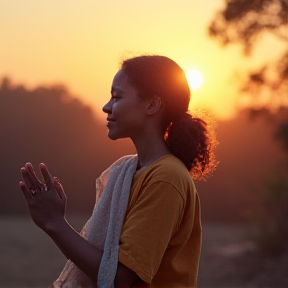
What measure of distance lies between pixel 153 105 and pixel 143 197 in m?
0.28

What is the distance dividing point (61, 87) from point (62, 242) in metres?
17.3

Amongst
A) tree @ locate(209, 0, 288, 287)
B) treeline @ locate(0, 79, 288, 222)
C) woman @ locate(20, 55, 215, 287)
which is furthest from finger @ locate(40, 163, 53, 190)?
treeline @ locate(0, 79, 288, 222)

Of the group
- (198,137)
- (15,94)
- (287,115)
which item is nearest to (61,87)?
(15,94)

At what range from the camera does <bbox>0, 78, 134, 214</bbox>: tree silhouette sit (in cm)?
1778

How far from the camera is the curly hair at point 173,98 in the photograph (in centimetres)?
218

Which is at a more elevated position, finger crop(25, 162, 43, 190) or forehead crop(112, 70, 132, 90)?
forehead crop(112, 70, 132, 90)

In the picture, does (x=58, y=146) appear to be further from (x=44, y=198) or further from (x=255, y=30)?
(x=44, y=198)

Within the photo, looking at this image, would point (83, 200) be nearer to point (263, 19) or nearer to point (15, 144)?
point (15, 144)

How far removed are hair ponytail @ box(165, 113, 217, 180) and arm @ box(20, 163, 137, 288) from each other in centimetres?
37

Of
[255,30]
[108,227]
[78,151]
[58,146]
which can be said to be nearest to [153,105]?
[108,227]

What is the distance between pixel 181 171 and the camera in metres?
2.08

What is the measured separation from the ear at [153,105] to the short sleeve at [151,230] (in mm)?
240

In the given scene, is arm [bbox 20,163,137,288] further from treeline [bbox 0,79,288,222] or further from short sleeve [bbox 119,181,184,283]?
treeline [bbox 0,79,288,222]

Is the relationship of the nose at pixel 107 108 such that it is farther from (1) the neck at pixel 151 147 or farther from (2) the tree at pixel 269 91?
(2) the tree at pixel 269 91
